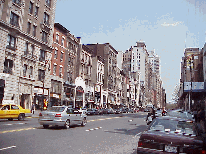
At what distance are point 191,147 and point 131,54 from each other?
552 ft

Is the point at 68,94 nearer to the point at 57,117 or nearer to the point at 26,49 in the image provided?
the point at 26,49

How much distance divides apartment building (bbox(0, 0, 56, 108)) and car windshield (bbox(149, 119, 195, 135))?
2933cm

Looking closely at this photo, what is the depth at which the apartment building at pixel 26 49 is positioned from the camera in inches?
1309

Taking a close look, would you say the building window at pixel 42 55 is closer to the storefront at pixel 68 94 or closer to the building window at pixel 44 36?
the building window at pixel 44 36

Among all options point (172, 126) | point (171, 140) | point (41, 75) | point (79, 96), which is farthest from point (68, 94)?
point (171, 140)

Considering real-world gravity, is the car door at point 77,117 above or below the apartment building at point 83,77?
below

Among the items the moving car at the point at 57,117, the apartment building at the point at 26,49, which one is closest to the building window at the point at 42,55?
the apartment building at the point at 26,49

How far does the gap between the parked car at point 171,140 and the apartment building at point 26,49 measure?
97.3 ft

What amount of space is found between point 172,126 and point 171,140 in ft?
3.11

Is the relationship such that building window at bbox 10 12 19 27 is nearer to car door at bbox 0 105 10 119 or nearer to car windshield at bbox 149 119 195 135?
car door at bbox 0 105 10 119

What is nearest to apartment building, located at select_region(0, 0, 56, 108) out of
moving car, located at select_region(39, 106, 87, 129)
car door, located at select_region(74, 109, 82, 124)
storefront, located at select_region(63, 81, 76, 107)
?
storefront, located at select_region(63, 81, 76, 107)

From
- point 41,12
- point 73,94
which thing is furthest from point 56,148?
point 73,94

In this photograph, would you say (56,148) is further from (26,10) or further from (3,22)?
(26,10)

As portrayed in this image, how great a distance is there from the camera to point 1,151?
7.78 meters
